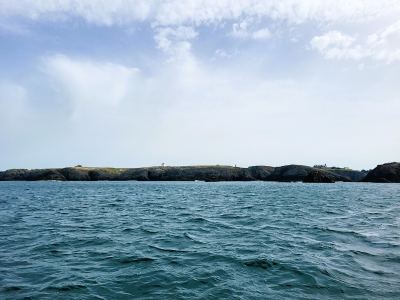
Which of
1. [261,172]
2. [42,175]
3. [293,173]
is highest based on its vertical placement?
[261,172]

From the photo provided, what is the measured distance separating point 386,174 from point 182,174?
104 m

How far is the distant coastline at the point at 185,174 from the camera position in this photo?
161 meters

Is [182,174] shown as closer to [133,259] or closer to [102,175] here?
[102,175]

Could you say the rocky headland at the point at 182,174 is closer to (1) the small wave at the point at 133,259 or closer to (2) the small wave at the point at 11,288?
(1) the small wave at the point at 133,259

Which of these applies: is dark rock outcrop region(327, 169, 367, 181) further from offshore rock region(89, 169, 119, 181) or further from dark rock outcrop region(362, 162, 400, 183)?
offshore rock region(89, 169, 119, 181)

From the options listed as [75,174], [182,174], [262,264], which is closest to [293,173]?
[182,174]

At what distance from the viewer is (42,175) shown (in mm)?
171625

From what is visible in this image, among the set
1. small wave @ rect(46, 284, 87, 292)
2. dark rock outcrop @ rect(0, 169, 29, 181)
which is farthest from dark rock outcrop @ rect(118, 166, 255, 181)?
small wave @ rect(46, 284, 87, 292)

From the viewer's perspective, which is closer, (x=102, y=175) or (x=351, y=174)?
(x=351, y=174)

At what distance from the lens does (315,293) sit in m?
9.36

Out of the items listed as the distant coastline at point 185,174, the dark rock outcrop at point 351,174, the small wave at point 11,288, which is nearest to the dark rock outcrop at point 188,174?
the distant coastline at point 185,174

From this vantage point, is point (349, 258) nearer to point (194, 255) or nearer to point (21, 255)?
point (194, 255)

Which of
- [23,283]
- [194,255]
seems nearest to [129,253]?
[194,255]

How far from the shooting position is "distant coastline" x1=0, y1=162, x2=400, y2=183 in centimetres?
16088
